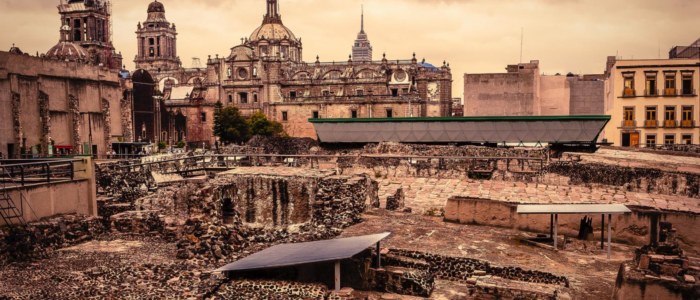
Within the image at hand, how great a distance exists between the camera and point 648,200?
59.6 feet

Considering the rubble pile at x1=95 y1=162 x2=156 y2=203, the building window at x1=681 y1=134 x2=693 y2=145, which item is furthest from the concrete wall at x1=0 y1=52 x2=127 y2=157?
the building window at x1=681 y1=134 x2=693 y2=145

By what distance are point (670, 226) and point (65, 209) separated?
13.5m

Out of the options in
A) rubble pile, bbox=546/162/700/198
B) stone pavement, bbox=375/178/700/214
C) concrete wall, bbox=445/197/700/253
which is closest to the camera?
concrete wall, bbox=445/197/700/253

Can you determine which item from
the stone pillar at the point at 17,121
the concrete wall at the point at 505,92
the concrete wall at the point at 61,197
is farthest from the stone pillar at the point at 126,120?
the concrete wall at the point at 61,197

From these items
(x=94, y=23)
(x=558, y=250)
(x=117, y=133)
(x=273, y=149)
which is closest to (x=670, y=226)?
(x=558, y=250)

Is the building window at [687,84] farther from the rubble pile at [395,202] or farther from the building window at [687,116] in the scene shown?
the rubble pile at [395,202]

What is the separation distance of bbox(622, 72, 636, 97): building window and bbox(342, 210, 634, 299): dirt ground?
66.4ft

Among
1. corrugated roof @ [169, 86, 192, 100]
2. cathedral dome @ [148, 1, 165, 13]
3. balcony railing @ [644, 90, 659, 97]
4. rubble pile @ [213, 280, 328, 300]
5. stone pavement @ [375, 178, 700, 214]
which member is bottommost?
rubble pile @ [213, 280, 328, 300]

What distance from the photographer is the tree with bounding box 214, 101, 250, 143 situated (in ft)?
177

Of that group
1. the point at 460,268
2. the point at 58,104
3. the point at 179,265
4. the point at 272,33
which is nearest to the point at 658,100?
the point at 460,268

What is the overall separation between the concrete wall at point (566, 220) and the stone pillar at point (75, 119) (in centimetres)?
2985

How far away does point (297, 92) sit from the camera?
6378 cm

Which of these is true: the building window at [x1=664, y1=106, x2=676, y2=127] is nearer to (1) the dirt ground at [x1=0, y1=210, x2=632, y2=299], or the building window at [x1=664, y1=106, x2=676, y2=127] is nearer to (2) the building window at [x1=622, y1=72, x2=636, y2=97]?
(2) the building window at [x1=622, y1=72, x2=636, y2=97]

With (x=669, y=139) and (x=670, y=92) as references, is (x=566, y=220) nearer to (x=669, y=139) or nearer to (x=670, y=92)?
(x=670, y=92)
